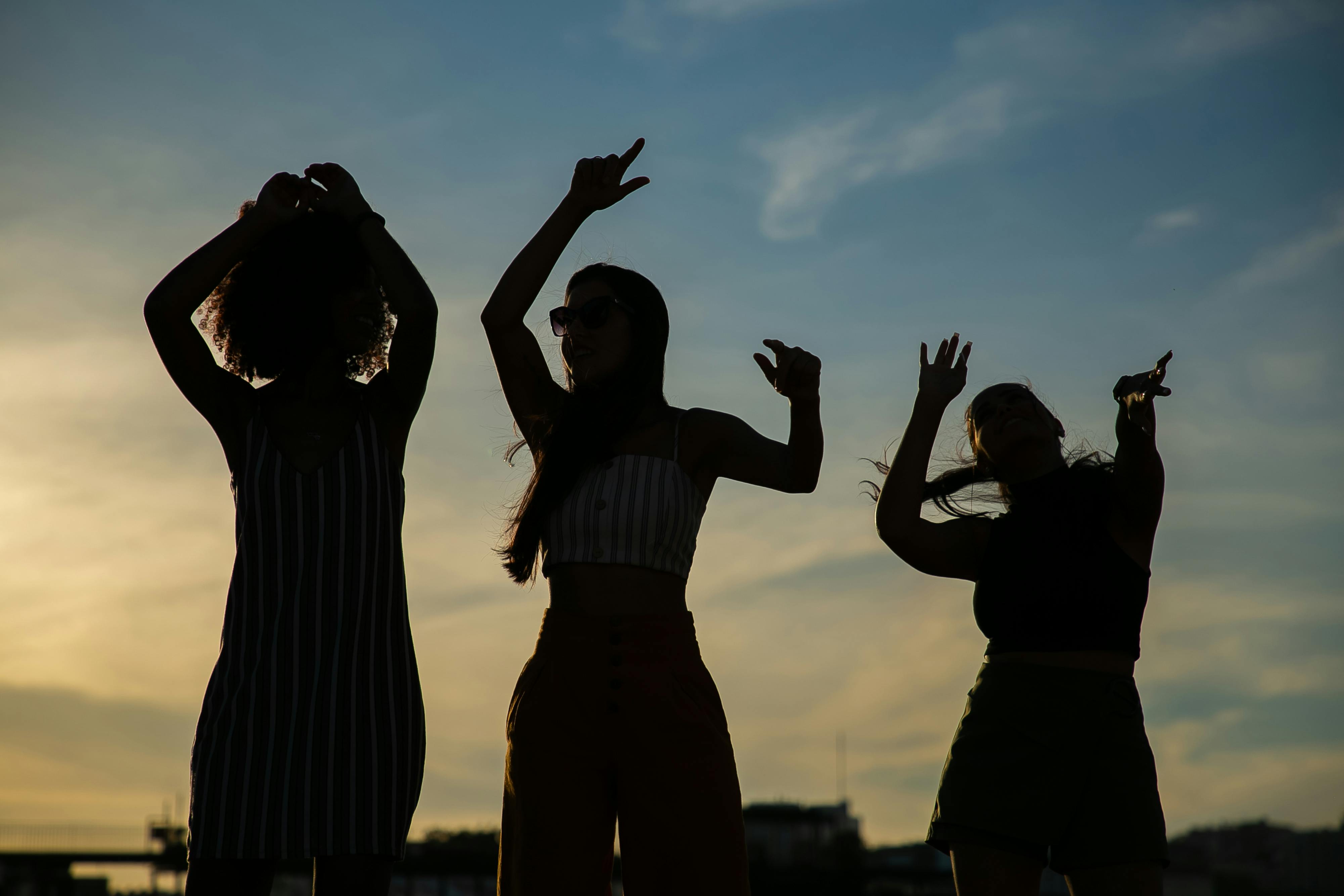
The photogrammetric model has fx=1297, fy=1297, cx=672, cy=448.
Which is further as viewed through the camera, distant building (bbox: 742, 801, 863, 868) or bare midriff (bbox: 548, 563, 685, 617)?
distant building (bbox: 742, 801, 863, 868)

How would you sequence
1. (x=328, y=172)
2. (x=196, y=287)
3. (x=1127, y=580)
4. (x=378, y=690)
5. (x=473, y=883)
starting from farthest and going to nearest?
(x=473, y=883) < (x=1127, y=580) < (x=328, y=172) < (x=196, y=287) < (x=378, y=690)

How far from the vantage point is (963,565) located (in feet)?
14.2

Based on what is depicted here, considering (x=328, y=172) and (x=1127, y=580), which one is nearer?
(x=328, y=172)

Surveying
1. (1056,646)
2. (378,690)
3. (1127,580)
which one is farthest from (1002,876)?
(378,690)

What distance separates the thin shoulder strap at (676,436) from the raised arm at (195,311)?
3.93 feet

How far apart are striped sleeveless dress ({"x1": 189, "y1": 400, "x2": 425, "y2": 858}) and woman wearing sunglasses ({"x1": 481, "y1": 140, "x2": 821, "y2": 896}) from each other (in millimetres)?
366

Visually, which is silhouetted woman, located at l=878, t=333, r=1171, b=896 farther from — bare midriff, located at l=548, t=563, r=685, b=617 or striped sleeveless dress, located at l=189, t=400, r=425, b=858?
striped sleeveless dress, located at l=189, t=400, r=425, b=858

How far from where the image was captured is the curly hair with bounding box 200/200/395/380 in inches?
143

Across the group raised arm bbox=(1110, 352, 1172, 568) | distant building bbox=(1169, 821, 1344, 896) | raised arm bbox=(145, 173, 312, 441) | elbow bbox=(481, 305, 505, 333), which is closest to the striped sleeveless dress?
raised arm bbox=(145, 173, 312, 441)

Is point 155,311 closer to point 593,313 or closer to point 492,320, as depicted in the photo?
point 492,320

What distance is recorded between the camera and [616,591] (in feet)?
11.5

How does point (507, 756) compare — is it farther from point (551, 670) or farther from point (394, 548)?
point (394, 548)

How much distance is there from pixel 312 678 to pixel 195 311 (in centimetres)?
111

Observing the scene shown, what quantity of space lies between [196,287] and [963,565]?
254cm
